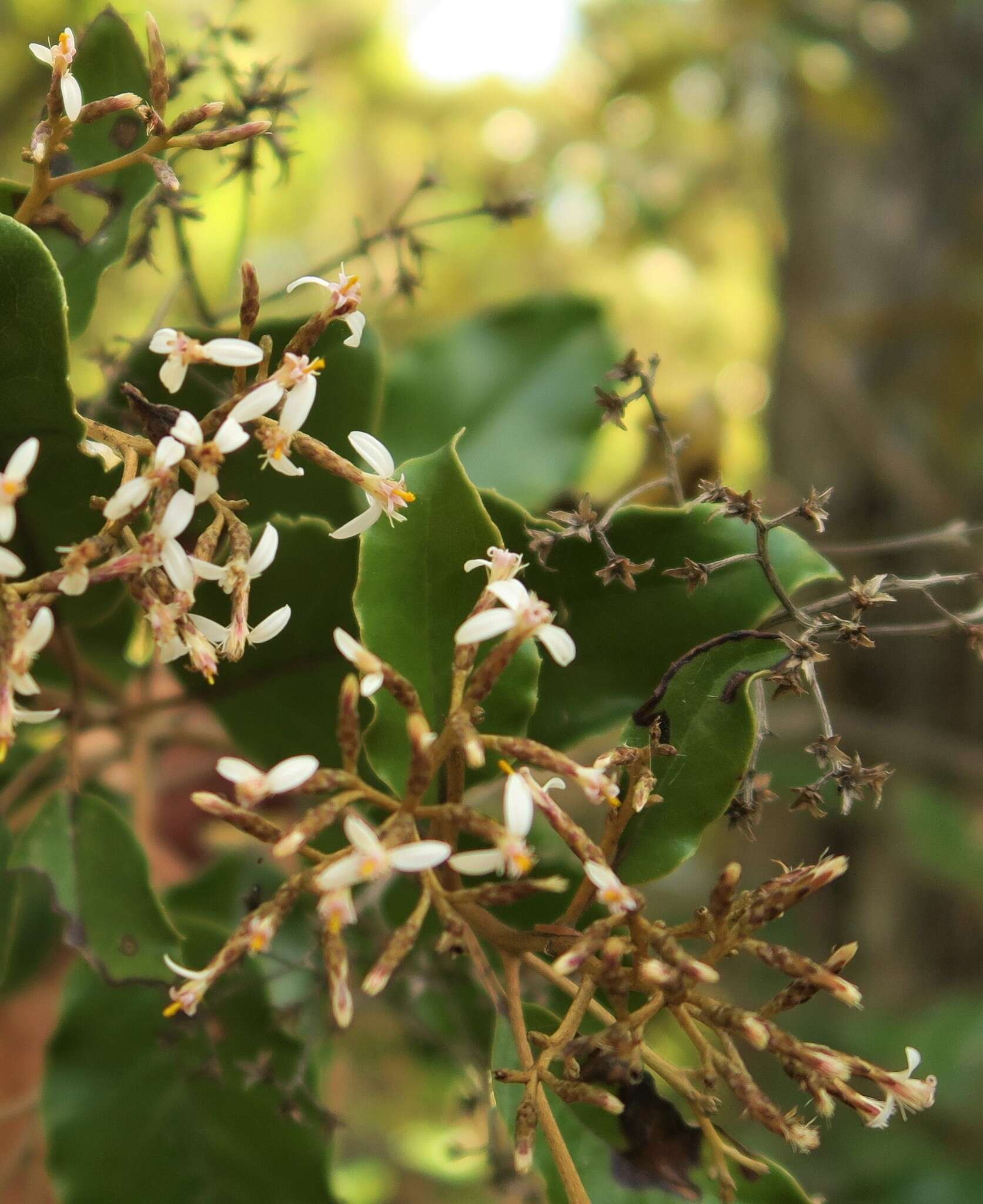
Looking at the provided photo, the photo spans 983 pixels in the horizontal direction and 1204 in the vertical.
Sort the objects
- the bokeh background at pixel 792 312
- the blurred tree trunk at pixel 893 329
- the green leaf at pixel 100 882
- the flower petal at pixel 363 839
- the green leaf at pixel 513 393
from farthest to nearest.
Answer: the blurred tree trunk at pixel 893 329
the bokeh background at pixel 792 312
the green leaf at pixel 513 393
the green leaf at pixel 100 882
the flower petal at pixel 363 839

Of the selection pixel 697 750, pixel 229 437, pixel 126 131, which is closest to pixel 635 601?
pixel 697 750

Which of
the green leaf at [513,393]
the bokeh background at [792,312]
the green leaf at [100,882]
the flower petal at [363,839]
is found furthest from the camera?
the bokeh background at [792,312]

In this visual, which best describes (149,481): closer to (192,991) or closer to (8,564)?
(8,564)

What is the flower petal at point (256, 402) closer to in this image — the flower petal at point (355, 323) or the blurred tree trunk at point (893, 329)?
the flower petal at point (355, 323)

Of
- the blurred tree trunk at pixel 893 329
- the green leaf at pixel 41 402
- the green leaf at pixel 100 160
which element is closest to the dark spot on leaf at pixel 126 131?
the green leaf at pixel 100 160

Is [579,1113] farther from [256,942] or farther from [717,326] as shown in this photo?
[717,326]

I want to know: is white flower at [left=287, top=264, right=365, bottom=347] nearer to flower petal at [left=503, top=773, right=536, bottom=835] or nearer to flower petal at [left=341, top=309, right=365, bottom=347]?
flower petal at [left=341, top=309, right=365, bottom=347]

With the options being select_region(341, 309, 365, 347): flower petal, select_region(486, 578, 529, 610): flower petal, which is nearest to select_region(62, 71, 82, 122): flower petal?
select_region(341, 309, 365, 347): flower petal
